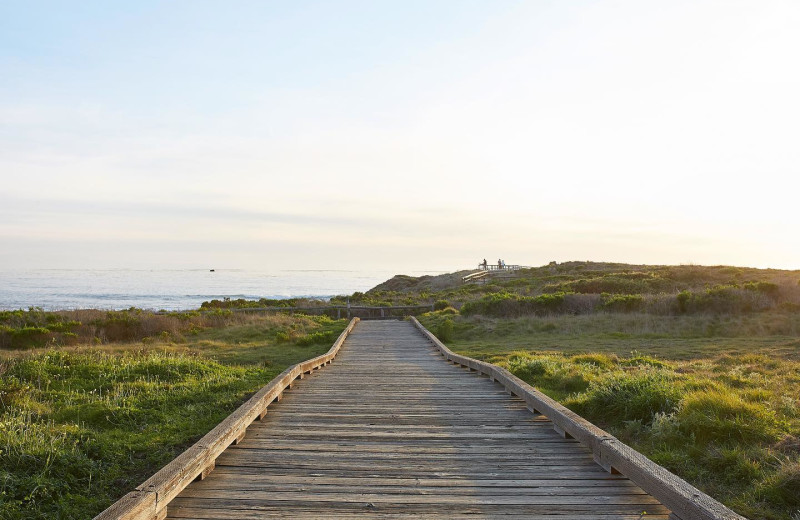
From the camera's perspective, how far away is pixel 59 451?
5801mm

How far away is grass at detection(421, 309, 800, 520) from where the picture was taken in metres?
5.39

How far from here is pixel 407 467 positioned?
5.24 metres

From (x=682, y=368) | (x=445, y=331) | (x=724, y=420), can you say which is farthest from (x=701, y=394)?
(x=445, y=331)

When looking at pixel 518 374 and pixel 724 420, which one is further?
pixel 518 374

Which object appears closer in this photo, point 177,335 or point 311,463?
point 311,463

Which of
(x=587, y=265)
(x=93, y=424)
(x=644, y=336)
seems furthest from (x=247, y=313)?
(x=587, y=265)

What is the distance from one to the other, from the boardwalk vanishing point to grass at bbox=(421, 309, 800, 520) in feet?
3.76

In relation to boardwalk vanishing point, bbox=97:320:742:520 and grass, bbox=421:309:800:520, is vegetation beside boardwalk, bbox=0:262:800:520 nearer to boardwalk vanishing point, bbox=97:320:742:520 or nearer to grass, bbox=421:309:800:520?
grass, bbox=421:309:800:520

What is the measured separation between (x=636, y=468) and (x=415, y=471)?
1.91 m

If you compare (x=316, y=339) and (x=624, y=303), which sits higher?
(x=624, y=303)

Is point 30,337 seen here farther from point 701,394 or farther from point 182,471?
point 701,394

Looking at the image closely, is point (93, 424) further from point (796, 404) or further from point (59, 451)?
point (796, 404)

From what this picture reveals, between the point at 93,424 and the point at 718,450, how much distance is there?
780cm

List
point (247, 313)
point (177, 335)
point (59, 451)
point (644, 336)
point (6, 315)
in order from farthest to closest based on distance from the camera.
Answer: point (247, 313), point (6, 315), point (177, 335), point (644, 336), point (59, 451)
